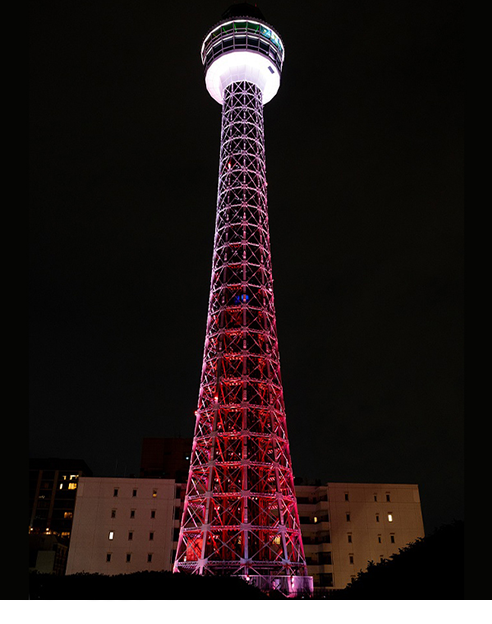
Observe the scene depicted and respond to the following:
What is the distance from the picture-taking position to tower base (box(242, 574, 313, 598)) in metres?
24.2

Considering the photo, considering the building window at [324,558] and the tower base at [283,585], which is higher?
the building window at [324,558]

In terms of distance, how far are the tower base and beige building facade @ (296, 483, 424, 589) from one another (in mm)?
20139

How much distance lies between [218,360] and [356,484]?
23.3 meters

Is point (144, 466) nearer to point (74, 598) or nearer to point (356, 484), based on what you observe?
point (356, 484)

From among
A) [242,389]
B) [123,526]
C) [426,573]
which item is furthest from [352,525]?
[426,573]

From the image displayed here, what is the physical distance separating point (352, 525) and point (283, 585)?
2276 centimetres

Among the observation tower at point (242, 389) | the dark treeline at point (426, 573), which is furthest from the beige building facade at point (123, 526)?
the dark treeline at point (426, 573)

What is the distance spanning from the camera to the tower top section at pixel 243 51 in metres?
40.9

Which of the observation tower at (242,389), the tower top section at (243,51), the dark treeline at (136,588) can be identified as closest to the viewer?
the dark treeline at (136,588)

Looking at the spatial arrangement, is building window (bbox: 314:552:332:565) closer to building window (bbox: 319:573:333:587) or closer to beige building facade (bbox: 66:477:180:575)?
building window (bbox: 319:573:333:587)

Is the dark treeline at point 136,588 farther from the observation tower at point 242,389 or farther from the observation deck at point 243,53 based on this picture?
the observation deck at point 243,53

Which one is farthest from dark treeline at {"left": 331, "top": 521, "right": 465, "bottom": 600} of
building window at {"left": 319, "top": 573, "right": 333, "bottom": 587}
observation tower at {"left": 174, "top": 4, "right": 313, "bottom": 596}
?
building window at {"left": 319, "top": 573, "right": 333, "bottom": 587}

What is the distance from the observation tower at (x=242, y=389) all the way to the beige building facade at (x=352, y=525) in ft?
36.7
